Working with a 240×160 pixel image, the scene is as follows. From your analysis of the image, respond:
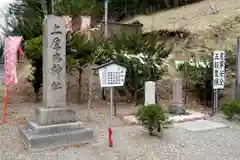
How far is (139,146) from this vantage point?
17.6 feet

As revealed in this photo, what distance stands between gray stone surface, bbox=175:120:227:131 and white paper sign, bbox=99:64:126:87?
2102 millimetres

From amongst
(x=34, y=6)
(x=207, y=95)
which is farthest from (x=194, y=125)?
(x=34, y=6)

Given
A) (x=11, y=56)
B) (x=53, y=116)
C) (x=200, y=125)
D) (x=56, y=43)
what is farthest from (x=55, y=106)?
(x=200, y=125)

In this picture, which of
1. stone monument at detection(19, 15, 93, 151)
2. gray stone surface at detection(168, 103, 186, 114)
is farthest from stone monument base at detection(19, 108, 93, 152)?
gray stone surface at detection(168, 103, 186, 114)

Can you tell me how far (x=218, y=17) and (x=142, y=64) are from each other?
846 cm

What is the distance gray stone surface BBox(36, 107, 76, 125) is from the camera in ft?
17.2

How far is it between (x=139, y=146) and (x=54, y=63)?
76.4 inches

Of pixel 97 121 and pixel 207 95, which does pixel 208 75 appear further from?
pixel 97 121

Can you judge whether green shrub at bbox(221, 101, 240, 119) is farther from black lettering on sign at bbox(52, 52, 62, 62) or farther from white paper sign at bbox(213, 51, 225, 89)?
black lettering on sign at bbox(52, 52, 62, 62)

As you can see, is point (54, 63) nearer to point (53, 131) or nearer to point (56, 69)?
point (56, 69)

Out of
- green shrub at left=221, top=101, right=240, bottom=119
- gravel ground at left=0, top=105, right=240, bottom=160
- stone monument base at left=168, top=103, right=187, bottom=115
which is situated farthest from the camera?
stone monument base at left=168, top=103, right=187, bottom=115

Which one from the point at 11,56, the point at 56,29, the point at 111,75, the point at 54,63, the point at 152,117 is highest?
the point at 56,29

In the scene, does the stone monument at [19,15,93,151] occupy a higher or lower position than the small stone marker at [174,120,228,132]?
higher

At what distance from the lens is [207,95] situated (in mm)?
9430
